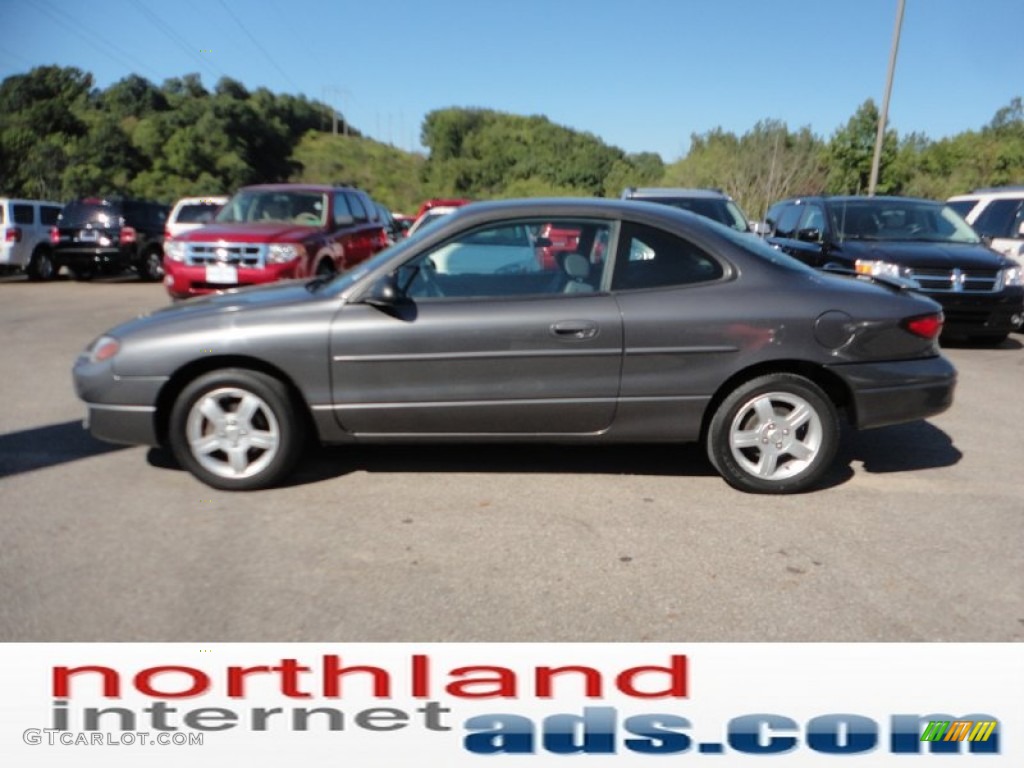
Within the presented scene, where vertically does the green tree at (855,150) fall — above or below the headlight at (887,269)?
above

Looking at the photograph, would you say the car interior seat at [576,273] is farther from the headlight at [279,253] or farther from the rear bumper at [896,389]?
the headlight at [279,253]

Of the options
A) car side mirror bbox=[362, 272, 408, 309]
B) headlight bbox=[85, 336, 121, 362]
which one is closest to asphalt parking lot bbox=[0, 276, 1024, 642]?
headlight bbox=[85, 336, 121, 362]

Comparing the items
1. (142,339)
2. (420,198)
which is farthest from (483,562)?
(420,198)

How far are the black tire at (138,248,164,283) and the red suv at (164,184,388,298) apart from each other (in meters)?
7.73

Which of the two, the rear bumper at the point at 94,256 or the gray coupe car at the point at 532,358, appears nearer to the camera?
the gray coupe car at the point at 532,358

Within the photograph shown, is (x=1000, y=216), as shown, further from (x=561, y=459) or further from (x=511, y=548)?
(x=511, y=548)

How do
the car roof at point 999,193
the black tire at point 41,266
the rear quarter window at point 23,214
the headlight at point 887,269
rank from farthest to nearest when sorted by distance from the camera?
the black tire at point 41,266 < the rear quarter window at point 23,214 < the car roof at point 999,193 < the headlight at point 887,269

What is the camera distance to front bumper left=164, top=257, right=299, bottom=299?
8734 mm

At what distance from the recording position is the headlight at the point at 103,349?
438 cm

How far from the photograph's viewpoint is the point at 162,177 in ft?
193

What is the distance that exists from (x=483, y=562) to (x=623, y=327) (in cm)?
143

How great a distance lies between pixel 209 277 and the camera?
8844 millimetres

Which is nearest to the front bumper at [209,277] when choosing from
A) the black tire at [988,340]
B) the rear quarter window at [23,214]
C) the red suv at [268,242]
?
the red suv at [268,242]

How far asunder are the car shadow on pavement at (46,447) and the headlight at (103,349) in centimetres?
86
